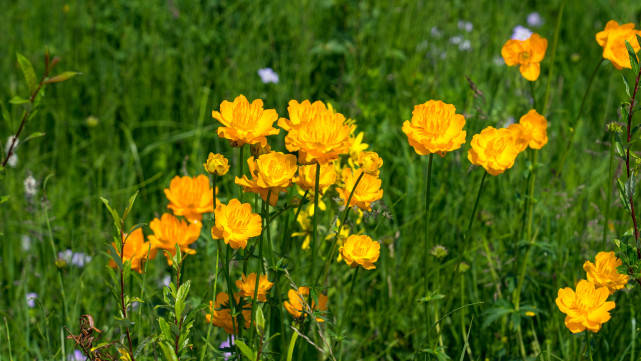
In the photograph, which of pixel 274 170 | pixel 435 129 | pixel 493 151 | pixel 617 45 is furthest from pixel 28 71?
pixel 617 45

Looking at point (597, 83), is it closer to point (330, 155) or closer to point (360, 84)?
point (360, 84)

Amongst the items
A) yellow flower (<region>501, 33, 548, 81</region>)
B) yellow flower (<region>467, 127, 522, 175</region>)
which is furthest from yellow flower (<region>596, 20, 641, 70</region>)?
yellow flower (<region>467, 127, 522, 175</region>)

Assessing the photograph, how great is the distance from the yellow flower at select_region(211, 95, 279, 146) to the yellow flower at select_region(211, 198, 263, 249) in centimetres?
13

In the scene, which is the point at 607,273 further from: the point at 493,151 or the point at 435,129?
the point at 435,129

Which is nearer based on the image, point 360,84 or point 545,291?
point 545,291

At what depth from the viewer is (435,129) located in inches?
51.1

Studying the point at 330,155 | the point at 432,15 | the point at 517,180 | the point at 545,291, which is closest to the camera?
the point at 330,155

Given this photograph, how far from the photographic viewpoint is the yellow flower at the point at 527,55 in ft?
5.71

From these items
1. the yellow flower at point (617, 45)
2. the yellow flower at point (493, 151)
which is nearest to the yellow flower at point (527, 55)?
the yellow flower at point (617, 45)

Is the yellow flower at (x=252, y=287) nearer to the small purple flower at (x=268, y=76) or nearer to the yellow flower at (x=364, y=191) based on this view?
the yellow flower at (x=364, y=191)

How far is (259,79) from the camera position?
3172mm

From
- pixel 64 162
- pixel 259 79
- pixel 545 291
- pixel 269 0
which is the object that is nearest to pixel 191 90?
pixel 259 79

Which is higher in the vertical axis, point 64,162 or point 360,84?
point 360,84

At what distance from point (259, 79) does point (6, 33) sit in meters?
1.35
